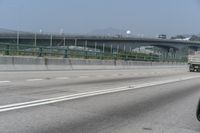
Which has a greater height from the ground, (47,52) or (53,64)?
(47,52)

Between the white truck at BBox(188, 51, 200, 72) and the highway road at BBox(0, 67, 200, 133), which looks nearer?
the highway road at BBox(0, 67, 200, 133)

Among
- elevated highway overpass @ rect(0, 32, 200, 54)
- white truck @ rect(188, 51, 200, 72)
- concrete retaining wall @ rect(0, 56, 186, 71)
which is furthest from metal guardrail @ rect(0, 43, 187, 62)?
elevated highway overpass @ rect(0, 32, 200, 54)

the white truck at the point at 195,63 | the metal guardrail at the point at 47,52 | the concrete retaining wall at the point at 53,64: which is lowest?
the white truck at the point at 195,63

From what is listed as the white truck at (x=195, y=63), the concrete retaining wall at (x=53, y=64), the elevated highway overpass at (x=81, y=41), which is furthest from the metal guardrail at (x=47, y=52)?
the elevated highway overpass at (x=81, y=41)

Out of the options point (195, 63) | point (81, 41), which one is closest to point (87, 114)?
point (195, 63)

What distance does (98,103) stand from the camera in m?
12.2

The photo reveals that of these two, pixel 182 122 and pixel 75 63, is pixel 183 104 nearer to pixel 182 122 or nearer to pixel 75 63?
pixel 182 122

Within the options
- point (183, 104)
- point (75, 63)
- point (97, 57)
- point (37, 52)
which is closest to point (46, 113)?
point (183, 104)

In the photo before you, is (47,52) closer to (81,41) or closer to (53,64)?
(53,64)

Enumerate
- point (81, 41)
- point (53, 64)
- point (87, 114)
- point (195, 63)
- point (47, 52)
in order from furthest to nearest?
point (81, 41) → point (195, 63) → point (47, 52) → point (53, 64) → point (87, 114)

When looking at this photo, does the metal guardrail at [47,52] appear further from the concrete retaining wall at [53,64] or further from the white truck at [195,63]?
the white truck at [195,63]

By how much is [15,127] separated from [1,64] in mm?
17890

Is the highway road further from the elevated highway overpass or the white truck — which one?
the elevated highway overpass

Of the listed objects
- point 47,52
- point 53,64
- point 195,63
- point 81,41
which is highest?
point 81,41
